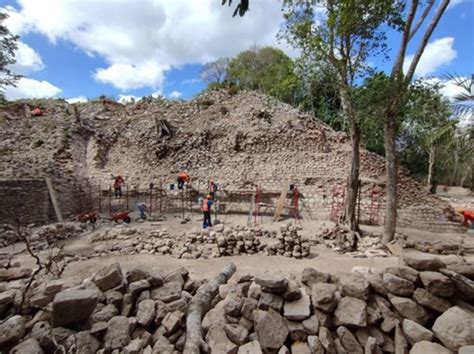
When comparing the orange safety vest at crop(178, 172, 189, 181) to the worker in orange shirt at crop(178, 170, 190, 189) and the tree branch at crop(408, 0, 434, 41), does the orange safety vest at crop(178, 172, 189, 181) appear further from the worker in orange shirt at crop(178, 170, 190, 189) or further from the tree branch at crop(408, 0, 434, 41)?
the tree branch at crop(408, 0, 434, 41)

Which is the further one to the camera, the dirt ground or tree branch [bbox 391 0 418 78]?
tree branch [bbox 391 0 418 78]

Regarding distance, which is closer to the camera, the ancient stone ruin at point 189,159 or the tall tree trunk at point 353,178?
the tall tree trunk at point 353,178

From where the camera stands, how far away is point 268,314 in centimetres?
287

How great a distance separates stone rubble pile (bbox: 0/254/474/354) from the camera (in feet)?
8.18

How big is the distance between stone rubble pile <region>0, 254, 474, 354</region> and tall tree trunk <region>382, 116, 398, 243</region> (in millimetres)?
5478

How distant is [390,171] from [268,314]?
707 cm

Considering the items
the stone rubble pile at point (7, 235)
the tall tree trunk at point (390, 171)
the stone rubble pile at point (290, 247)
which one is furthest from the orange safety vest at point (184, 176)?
the tall tree trunk at point (390, 171)

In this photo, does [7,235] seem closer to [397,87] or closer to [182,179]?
[182,179]

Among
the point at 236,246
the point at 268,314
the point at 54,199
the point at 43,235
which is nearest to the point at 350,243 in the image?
the point at 236,246

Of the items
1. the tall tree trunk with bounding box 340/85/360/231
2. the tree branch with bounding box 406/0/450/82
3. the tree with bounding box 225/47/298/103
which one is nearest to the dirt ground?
the tall tree trunk with bounding box 340/85/360/231

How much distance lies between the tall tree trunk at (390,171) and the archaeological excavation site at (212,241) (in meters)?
0.49

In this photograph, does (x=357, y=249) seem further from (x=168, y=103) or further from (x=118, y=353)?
(x=168, y=103)

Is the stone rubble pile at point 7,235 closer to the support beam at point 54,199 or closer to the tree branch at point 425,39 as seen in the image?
the support beam at point 54,199

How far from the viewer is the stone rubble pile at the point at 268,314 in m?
2.49
